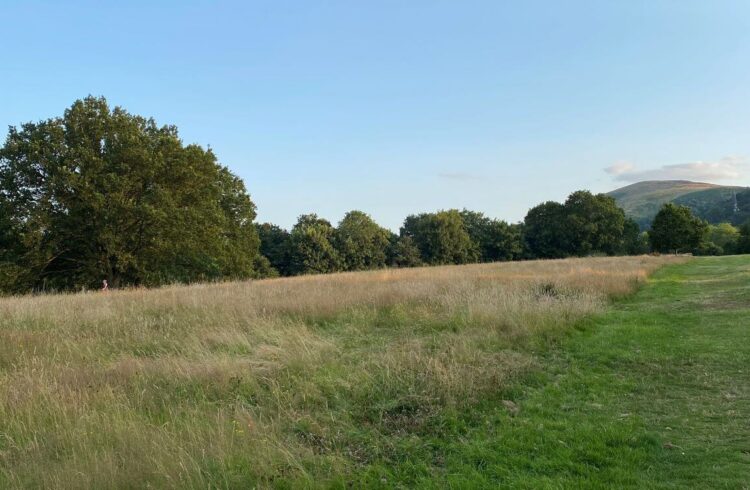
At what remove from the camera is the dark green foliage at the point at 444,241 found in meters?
71.6

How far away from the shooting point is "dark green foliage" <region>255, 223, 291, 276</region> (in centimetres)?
6738

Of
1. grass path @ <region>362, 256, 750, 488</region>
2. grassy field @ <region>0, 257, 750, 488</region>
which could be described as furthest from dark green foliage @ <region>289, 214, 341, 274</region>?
grass path @ <region>362, 256, 750, 488</region>

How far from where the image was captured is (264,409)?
4648 mm

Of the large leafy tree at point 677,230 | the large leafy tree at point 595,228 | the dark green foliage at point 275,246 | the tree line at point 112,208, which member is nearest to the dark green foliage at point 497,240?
the large leafy tree at point 595,228

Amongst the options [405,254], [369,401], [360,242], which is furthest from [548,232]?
[369,401]

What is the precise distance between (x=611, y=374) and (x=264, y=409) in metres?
4.89

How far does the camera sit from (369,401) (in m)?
5.00

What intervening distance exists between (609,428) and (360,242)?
65.2 meters

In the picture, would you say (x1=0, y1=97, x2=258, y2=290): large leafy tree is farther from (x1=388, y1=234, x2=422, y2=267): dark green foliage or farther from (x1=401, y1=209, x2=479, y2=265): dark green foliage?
(x1=401, y1=209, x2=479, y2=265): dark green foliage

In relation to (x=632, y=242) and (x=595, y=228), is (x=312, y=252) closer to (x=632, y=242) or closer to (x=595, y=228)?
(x=595, y=228)

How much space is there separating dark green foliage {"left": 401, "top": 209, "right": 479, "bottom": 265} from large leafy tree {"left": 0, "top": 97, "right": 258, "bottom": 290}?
46461mm

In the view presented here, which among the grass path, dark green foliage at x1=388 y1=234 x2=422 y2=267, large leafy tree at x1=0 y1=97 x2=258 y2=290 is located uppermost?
large leafy tree at x1=0 y1=97 x2=258 y2=290

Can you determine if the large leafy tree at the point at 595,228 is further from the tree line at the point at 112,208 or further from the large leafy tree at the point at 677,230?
the tree line at the point at 112,208

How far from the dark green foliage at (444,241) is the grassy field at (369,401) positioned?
61812 mm
